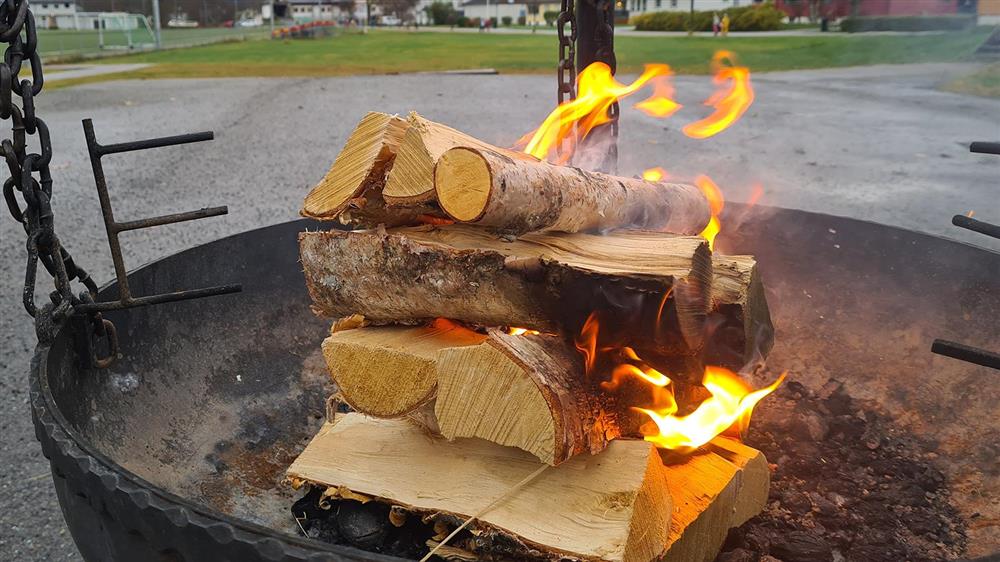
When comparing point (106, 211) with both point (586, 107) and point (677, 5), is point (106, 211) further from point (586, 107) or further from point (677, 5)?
point (677, 5)

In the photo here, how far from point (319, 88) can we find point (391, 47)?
14.6m

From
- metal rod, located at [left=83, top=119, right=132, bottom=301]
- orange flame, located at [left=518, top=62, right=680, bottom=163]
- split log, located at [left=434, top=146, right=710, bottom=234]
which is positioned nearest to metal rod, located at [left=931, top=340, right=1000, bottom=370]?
split log, located at [left=434, top=146, right=710, bottom=234]

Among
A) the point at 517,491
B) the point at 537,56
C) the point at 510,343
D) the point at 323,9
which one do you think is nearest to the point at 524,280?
the point at 510,343

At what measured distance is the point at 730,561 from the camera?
1.67m

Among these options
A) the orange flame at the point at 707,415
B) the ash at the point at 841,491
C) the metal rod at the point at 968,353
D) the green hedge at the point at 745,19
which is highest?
the green hedge at the point at 745,19

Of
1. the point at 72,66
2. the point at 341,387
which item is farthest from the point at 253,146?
the point at 72,66

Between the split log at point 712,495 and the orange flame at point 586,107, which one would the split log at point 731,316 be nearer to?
the split log at point 712,495

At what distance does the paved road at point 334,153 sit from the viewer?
380 centimetres

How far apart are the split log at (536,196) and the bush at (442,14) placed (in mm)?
59163

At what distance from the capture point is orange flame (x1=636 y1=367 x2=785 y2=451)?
5.96ft

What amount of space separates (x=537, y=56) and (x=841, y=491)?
1912 cm

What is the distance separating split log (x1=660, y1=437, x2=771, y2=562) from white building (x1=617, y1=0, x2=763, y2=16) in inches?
1557

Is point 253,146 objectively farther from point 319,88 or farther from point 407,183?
point 407,183

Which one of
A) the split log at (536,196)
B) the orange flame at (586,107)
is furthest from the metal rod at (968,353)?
the orange flame at (586,107)
